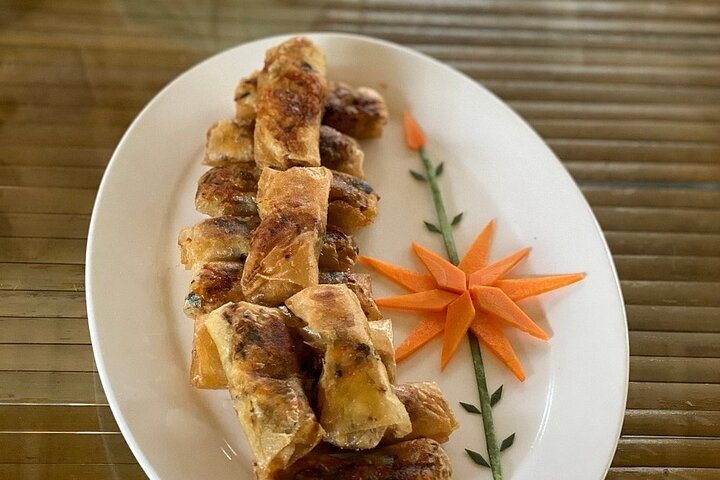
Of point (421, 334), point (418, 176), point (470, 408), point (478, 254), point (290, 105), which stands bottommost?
point (470, 408)

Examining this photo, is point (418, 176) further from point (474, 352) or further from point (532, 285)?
point (474, 352)

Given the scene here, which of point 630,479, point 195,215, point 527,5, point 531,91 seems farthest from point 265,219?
point 527,5

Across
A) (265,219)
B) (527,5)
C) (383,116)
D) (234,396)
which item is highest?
(527,5)

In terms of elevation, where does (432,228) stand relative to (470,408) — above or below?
above

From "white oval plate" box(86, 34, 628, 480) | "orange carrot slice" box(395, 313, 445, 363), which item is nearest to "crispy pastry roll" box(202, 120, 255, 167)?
"white oval plate" box(86, 34, 628, 480)

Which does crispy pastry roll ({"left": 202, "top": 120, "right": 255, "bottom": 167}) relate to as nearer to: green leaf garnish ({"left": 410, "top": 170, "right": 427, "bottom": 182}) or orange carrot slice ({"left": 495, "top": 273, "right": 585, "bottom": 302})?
green leaf garnish ({"left": 410, "top": 170, "right": 427, "bottom": 182})

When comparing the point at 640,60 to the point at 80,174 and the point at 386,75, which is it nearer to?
the point at 386,75

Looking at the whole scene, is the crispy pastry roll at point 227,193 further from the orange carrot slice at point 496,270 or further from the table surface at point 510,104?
the orange carrot slice at point 496,270

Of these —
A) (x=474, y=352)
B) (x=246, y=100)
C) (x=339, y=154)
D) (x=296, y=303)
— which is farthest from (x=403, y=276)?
(x=246, y=100)
